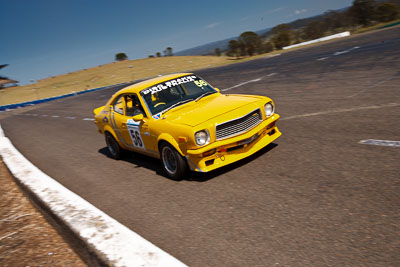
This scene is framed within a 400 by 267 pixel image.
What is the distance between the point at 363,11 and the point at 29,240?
58729 mm

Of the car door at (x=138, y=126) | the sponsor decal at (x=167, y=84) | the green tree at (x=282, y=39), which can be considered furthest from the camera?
the green tree at (x=282, y=39)

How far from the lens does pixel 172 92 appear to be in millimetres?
6148

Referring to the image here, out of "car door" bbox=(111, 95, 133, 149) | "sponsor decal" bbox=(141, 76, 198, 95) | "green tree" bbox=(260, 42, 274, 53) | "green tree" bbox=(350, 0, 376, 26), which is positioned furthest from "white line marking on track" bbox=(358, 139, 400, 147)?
"green tree" bbox=(350, 0, 376, 26)

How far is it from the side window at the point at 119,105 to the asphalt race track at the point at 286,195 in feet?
3.45

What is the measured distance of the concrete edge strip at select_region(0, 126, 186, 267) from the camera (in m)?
2.52

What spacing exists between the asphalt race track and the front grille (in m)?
0.56

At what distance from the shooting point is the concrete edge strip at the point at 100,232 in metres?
2.52

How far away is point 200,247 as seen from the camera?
125 inches

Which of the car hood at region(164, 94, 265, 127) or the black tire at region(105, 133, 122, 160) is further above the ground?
the car hood at region(164, 94, 265, 127)

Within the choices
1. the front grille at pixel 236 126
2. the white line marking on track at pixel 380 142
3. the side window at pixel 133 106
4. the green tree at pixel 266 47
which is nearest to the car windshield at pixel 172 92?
the side window at pixel 133 106

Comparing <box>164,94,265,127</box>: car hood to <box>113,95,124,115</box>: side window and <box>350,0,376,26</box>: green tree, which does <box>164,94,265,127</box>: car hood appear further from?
<box>350,0,376,26</box>: green tree

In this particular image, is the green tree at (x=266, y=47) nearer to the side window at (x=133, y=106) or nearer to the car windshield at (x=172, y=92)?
the car windshield at (x=172, y=92)

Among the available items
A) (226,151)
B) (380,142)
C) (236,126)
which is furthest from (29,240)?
(380,142)

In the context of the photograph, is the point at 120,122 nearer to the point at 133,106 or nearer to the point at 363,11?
the point at 133,106
